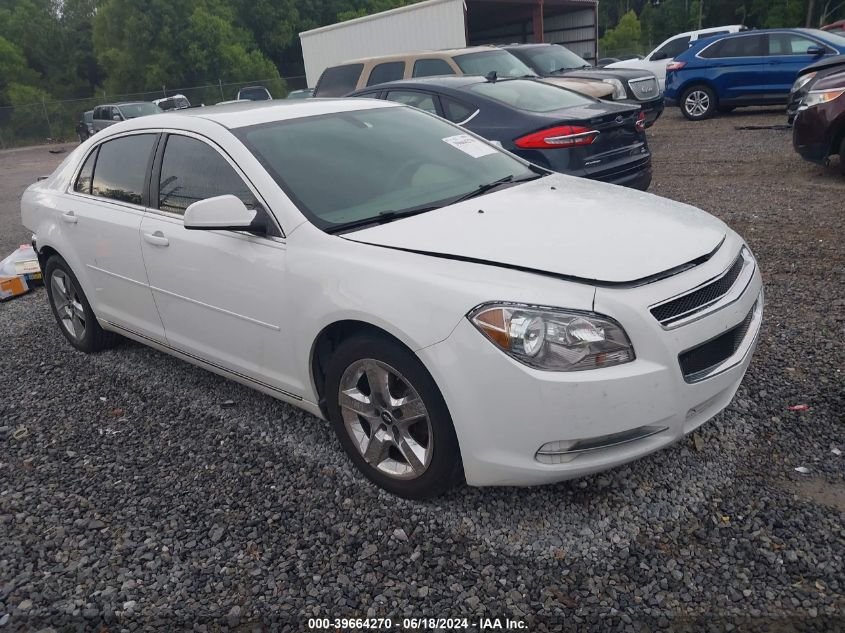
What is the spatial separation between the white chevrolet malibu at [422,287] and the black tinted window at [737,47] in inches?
462

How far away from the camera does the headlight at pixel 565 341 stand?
2506 millimetres

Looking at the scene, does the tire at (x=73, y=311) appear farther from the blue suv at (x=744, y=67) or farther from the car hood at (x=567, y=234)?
the blue suv at (x=744, y=67)

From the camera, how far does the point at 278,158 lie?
11.3 ft

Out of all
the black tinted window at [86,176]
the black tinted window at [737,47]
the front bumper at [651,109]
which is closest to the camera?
the black tinted window at [86,176]

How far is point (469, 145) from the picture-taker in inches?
161

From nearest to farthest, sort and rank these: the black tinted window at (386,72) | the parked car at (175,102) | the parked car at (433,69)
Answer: the parked car at (433,69) → the black tinted window at (386,72) → the parked car at (175,102)

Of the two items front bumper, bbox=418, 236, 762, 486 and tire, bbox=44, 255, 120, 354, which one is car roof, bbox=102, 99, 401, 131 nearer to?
tire, bbox=44, 255, 120, 354

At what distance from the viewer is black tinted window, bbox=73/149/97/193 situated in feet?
15.3

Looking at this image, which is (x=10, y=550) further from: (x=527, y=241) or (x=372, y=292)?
(x=527, y=241)

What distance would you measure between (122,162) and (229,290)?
1.51m

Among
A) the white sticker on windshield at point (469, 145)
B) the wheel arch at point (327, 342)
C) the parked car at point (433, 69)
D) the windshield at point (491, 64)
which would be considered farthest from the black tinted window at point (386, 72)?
the wheel arch at point (327, 342)

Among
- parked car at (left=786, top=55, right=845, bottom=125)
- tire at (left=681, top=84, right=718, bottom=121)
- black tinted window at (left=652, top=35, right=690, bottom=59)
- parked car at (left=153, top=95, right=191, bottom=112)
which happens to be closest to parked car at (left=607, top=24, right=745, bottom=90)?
black tinted window at (left=652, top=35, right=690, bottom=59)

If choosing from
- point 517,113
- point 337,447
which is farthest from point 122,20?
point 337,447

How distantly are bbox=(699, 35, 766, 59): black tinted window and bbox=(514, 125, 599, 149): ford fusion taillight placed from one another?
31.5 feet
